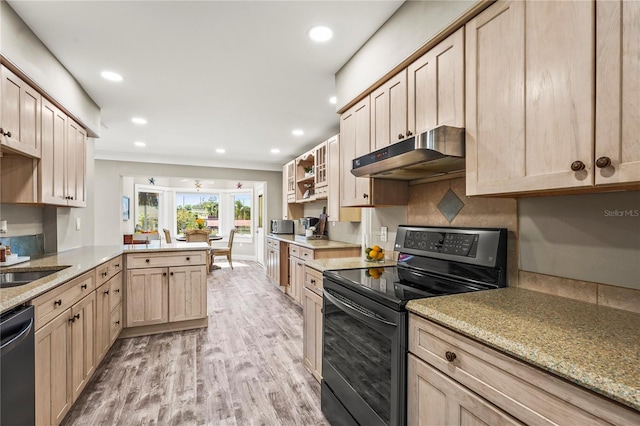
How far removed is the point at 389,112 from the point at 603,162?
1254 millimetres

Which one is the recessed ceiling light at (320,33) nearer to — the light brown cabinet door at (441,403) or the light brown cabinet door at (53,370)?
the light brown cabinet door at (441,403)

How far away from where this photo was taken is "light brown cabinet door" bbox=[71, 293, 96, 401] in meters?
1.94

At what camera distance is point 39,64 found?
2.16 metres

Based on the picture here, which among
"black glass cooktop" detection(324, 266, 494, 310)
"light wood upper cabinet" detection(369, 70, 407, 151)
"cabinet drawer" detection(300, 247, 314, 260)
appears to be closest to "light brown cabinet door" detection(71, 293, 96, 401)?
"black glass cooktop" detection(324, 266, 494, 310)

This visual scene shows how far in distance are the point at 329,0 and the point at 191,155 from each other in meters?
4.89

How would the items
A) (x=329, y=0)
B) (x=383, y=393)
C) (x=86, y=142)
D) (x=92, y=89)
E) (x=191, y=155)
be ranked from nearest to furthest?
1. (x=383, y=393)
2. (x=329, y=0)
3. (x=92, y=89)
4. (x=86, y=142)
5. (x=191, y=155)

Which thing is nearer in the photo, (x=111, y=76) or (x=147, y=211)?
(x=111, y=76)

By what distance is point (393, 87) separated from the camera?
1.98 meters

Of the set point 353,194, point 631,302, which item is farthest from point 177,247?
point 631,302

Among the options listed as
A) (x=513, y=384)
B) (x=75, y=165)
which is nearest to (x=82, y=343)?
(x=75, y=165)

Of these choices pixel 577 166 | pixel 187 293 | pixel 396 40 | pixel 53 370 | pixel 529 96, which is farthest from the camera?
pixel 187 293

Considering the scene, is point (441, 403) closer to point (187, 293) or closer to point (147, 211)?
point (187, 293)

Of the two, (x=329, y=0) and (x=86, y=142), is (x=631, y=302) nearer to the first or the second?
(x=329, y=0)

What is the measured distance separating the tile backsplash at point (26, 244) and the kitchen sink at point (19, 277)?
0.55m
